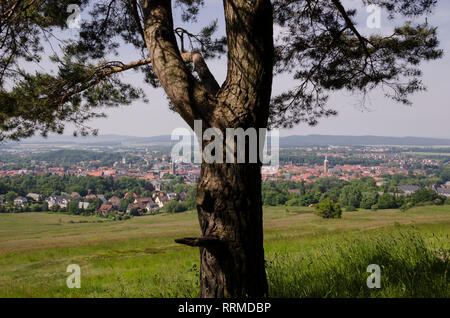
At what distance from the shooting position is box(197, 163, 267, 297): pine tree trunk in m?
1.86

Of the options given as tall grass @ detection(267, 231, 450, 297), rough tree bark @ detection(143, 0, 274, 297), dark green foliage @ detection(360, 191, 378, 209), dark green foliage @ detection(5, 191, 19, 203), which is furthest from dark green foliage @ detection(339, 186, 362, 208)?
dark green foliage @ detection(5, 191, 19, 203)

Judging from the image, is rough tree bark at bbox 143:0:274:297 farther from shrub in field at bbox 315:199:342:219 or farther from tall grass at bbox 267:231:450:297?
shrub in field at bbox 315:199:342:219

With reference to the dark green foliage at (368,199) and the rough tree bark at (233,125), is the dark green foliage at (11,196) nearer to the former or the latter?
the rough tree bark at (233,125)

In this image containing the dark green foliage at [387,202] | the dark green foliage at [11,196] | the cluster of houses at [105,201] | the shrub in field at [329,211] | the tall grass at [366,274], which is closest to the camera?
the tall grass at [366,274]

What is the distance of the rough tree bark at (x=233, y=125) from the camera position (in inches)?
73.5

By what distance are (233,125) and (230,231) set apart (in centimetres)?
73

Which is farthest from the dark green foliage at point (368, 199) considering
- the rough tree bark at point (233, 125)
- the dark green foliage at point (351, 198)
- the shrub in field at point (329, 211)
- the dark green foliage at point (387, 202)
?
the rough tree bark at point (233, 125)

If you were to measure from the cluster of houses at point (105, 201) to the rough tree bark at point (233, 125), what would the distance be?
101ft

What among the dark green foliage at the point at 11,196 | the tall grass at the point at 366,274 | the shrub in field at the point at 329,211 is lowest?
the dark green foliage at the point at 11,196

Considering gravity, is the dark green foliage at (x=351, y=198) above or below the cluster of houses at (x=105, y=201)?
above

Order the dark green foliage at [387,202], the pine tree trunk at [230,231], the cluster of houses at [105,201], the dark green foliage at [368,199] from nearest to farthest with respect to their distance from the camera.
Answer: the pine tree trunk at [230,231] < the dark green foliage at [387,202] < the dark green foliage at [368,199] < the cluster of houses at [105,201]

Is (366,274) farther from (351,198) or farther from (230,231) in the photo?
(351,198)

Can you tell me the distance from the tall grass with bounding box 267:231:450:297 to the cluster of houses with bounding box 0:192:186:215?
30.5 m

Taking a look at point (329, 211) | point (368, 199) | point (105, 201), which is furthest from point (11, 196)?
point (368, 199)
